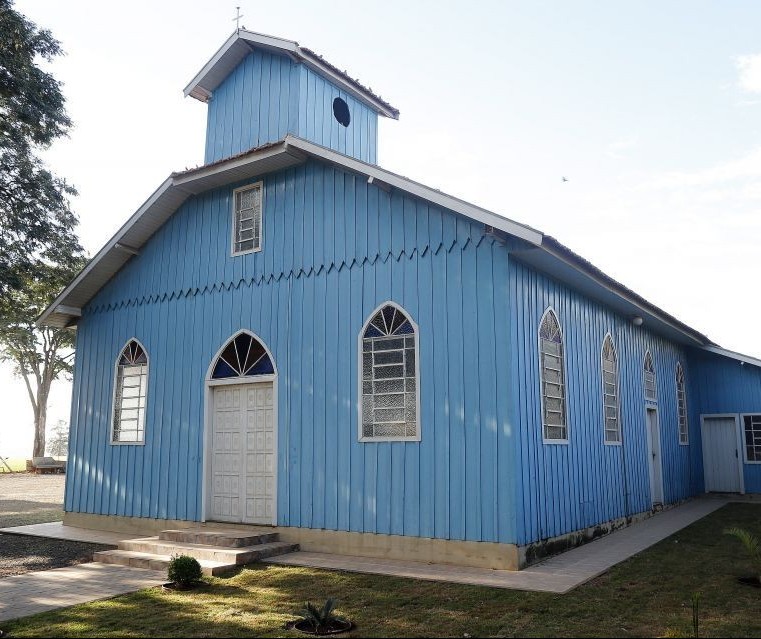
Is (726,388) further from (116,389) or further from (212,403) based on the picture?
(116,389)

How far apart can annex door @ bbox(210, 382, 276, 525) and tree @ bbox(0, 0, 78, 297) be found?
8034mm

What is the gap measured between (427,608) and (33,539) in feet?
27.5

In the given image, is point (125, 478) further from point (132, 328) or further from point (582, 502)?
point (582, 502)

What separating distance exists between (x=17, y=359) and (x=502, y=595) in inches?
1263

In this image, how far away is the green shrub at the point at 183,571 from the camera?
8266 mm

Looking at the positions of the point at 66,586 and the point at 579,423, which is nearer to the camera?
the point at 66,586

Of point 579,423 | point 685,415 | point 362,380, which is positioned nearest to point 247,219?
point 362,380

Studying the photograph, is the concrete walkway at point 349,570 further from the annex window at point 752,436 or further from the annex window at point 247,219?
the annex window at point 752,436

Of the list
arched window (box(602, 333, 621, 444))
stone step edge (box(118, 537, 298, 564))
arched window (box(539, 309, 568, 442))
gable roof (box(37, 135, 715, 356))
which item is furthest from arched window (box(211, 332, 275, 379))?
arched window (box(602, 333, 621, 444))

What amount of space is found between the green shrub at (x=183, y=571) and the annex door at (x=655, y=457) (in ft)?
35.6

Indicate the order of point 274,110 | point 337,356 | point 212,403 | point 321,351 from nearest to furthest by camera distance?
point 337,356 → point 321,351 → point 212,403 → point 274,110

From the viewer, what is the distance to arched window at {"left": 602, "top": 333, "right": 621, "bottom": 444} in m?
13.2

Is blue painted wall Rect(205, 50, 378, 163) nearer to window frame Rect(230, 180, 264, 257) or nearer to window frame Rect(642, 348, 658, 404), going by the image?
window frame Rect(230, 180, 264, 257)

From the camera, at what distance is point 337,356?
10781 mm
